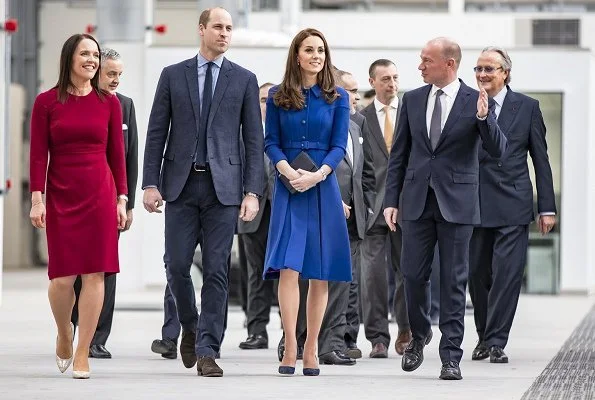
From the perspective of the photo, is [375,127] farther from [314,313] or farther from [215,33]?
[215,33]

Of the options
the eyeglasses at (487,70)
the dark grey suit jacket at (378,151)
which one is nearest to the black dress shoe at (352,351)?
the dark grey suit jacket at (378,151)

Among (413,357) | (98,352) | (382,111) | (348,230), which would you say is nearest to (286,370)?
(413,357)

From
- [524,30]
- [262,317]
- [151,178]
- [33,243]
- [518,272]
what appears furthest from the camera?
[33,243]

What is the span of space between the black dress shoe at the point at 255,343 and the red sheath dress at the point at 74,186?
274cm

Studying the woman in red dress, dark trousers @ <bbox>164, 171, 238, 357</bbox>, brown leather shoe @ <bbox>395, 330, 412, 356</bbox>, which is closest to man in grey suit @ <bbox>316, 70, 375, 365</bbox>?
brown leather shoe @ <bbox>395, 330, 412, 356</bbox>

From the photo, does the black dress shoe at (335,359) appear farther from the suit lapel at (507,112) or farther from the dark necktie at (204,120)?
the dark necktie at (204,120)

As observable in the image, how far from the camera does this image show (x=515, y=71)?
20625 mm

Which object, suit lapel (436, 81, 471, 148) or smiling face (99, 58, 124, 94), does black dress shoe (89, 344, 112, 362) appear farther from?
suit lapel (436, 81, 471, 148)

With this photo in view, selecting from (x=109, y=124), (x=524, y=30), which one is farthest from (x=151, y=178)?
(x=524, y=30)

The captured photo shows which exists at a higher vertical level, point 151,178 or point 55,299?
point 151,178

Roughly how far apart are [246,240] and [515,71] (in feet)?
31.6

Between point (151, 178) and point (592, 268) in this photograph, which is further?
point (592, 268)

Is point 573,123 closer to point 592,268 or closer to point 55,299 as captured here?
point 592,268

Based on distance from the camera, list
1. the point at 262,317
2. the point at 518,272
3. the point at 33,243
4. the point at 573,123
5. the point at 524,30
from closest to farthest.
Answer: the point at 518,272 → the point at 262,317 → the point at 573,123 → the point at 524,30 → the point at 33,243
